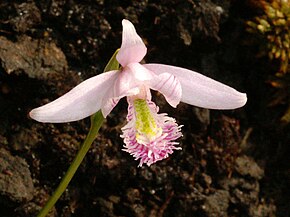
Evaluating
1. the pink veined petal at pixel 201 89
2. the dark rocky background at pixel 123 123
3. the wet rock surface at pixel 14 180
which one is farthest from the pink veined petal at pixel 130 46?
the wet rock surface at pixel 14 180

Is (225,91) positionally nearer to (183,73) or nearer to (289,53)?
(183,73)

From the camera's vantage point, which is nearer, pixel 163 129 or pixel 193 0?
pixel 163 129

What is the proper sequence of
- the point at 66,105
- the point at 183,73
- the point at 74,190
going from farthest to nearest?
1. the point at 74,190
2. the point at 183,73
3. the point at 66,105

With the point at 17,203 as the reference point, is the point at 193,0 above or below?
above

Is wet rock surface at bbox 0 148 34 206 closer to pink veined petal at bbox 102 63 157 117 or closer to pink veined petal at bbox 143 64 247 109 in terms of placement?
pink veined petal at bbox 102 63 157 117

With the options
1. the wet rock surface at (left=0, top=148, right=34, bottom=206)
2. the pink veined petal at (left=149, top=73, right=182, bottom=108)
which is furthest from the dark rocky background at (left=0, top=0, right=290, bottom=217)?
the pink veined petal at (left=149, top=73, right=182, bottom=108)

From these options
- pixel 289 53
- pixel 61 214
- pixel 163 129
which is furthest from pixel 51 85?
pixel 289 53

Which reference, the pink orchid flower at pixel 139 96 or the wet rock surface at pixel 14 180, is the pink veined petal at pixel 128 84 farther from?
the wet rock surface at pixel 14 180

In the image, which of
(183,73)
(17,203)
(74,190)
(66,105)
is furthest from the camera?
(74,190)
